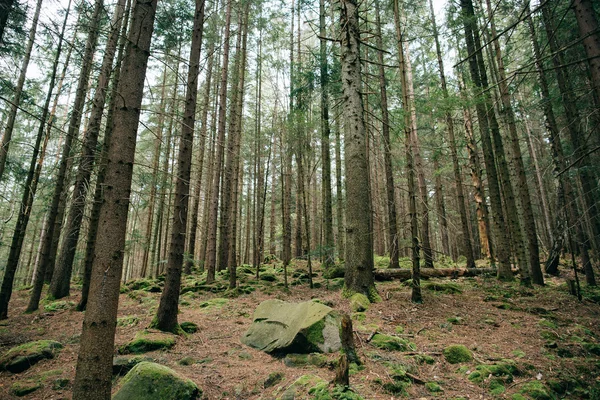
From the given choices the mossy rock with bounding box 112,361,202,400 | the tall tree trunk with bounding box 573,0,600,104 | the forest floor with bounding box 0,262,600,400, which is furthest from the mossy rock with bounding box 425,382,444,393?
the tall tree trunk with bounding box 573,0,600,104

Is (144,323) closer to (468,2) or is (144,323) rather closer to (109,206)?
(109,206)

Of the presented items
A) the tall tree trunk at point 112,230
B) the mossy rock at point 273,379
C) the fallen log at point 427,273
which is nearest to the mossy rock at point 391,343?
the mossy rock at point 273,379

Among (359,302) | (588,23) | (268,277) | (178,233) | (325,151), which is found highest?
(325,151)

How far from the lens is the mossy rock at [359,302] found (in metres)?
6.15

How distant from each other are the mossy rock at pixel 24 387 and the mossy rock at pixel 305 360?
349cm

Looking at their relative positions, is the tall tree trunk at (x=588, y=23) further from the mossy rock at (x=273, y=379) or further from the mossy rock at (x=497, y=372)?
the mossy rock at (x=273, y=379)

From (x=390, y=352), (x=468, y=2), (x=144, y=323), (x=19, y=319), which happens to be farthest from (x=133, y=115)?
(x=468, y=2)

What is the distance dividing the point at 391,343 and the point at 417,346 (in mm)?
425

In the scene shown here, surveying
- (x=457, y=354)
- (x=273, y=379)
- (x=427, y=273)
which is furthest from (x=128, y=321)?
(x=427, y=273)

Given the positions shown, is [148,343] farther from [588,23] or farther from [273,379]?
[588,23]

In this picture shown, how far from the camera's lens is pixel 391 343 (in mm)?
4703

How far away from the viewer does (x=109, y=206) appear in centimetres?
301

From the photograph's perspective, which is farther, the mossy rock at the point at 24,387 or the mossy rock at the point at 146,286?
the mossy rock at the point at 146,286

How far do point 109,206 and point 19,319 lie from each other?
8.37 meters
